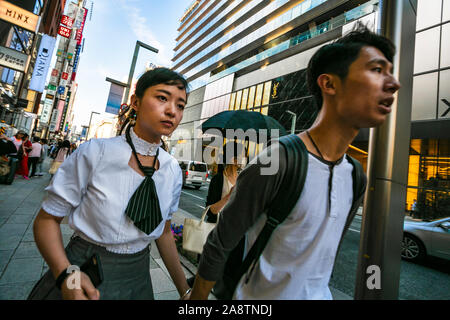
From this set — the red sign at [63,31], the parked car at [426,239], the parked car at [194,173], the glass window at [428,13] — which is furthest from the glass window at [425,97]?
the red sign at [63,31]

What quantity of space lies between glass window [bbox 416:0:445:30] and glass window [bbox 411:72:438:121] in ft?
9.04

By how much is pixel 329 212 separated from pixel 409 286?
Result: 4.91 metres

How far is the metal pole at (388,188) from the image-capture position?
4.94 feet

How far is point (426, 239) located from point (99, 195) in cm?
738

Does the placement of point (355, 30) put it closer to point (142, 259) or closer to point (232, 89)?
point (142, 259)

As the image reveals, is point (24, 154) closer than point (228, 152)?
No

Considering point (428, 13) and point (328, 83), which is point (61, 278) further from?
point (428, 13)

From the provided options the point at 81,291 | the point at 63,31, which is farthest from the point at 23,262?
the point at 63,31

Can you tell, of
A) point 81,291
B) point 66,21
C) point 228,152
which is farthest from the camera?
point 66,21

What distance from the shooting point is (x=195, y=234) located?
224 cm

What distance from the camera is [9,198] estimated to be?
635 cm

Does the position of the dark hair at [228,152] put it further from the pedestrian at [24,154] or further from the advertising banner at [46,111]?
the advertising banner at [46,111]

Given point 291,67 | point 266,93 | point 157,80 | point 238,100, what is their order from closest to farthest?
point 157,80
point 291,67
point 266,93
point 238,100
